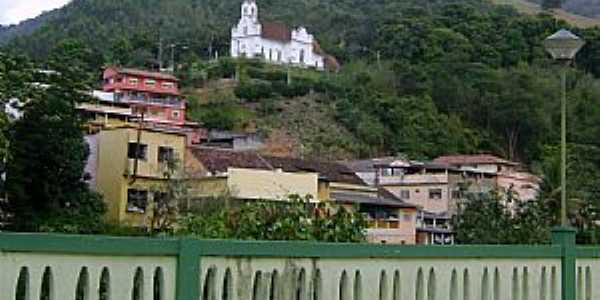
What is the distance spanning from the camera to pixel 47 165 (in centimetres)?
2939

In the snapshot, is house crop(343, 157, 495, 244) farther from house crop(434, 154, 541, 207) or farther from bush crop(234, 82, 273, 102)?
bush crop(234, 82, 273, 102)

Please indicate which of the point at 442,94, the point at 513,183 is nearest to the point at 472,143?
the point at 442,94

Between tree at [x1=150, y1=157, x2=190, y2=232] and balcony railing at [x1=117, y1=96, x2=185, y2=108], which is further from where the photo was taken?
balcony railing at [x1=117, y1=96, x2=185, y2=108]

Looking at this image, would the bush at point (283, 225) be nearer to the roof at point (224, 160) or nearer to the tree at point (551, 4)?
the roof at point (224, 160)

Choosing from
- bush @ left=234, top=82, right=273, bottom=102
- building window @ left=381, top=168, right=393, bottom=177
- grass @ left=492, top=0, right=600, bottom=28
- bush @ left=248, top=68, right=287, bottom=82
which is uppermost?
grass @ left=492, top=0, right=600, bottom=28

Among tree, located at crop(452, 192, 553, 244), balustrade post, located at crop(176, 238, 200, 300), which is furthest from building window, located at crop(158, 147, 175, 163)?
balustrade post, located at crop(176, 238, 200, 300)

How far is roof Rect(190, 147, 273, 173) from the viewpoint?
35531mm

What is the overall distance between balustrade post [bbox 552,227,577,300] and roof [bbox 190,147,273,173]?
2835cm

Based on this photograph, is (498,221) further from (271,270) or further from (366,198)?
(271,270)

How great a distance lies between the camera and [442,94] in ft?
222

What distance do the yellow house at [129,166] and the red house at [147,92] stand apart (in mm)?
26394

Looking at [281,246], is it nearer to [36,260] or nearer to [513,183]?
[36,260]

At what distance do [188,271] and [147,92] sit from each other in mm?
59150

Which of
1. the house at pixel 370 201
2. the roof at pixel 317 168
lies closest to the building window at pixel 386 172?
the roof at pixel 317 168
